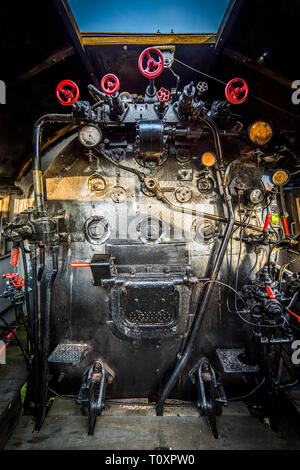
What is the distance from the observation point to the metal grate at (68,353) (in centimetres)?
228

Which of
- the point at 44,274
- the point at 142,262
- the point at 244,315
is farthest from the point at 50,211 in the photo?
the point at 244,315

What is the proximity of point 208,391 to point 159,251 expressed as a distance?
2004 millimetres

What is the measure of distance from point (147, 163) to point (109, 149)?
0.62m

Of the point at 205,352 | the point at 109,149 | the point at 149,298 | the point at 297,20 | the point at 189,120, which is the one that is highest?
the point at 297,20

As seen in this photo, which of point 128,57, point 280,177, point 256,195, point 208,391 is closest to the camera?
point 208,391

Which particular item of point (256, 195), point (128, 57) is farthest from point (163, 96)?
point (256, 195)

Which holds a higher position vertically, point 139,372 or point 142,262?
point 142,262

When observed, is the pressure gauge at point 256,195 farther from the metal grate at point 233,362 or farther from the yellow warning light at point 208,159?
the metal grate at point 233,362

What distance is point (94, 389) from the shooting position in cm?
234

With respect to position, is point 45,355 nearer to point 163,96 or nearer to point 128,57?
point 163,96

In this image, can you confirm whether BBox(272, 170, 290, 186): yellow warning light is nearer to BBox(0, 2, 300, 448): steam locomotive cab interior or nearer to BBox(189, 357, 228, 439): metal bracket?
BBox(0, 2, 300, 448): steam locomotive cab interior

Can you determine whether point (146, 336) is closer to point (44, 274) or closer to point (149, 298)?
point (149, 298)
